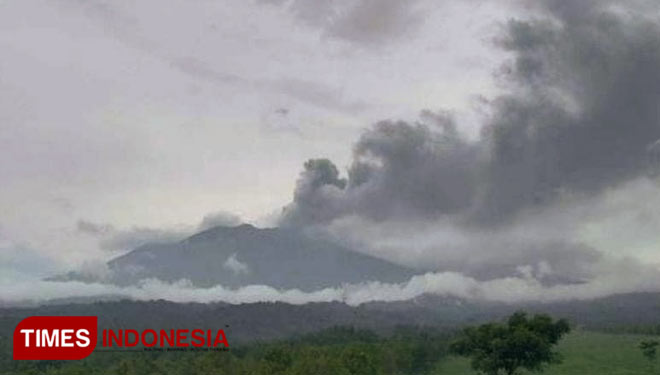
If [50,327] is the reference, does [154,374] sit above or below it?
below

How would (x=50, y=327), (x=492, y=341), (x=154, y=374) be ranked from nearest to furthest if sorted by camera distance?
1. (x=50, y=327)
2. (x=492, y=341)
3. (x=154, y=374)

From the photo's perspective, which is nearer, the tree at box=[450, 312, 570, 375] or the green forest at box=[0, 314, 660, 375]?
the tree at box=[450, 312, 570, 375]

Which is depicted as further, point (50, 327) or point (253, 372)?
point (253, 372)

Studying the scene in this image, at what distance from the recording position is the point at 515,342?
101 m

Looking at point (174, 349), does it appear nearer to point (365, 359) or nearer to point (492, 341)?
point (365, 359)

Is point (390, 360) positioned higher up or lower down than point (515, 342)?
lower down

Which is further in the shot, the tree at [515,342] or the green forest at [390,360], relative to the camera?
the green forest at [390,360]

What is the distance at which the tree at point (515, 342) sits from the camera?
101688mm

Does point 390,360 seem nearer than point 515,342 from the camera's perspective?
No

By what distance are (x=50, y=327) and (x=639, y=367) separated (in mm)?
145497

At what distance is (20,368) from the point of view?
6619 inches

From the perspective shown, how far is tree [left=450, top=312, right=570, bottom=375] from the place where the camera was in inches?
4003

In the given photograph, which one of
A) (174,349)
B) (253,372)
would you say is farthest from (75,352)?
(253,372)

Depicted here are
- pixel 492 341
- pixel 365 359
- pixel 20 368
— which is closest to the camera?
pixel 492 341
